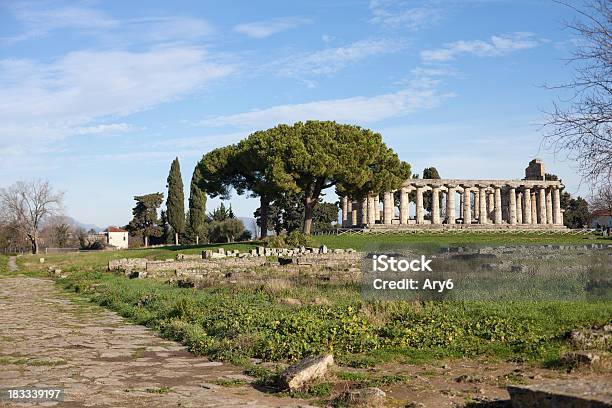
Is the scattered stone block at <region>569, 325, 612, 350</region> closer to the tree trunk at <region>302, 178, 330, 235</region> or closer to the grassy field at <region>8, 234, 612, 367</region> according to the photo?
the grassy field at <region>8, 234, 612, 367</region>

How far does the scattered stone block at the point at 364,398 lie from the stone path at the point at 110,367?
1.77 feet

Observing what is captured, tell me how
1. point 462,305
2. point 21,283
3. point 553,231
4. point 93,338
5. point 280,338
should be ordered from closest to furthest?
point 280,338
point 93,338
point 462,305
point 21,283
point 553,231

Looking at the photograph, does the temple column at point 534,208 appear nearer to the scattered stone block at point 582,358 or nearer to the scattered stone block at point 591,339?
the scattered stone block at point 591,339

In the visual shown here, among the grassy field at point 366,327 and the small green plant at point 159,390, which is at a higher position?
the grassy field at point 366,327

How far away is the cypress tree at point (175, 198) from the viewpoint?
69250mm

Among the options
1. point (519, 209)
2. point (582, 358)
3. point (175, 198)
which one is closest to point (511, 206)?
point (519, 209)

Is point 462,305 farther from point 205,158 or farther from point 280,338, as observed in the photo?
point 205,158

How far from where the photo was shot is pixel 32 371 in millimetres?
8562

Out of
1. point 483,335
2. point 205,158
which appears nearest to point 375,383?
point 483,335

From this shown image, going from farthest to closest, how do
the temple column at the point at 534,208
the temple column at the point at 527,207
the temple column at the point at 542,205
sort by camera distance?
1. the temple column at the point at 534,208
2. the temple column at the point at 542,205
3. the temple column at the point at 527,207

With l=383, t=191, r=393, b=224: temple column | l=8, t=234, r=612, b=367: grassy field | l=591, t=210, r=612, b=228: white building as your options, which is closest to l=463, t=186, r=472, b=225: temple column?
l=383, t=191, r=393, b=224: temple column

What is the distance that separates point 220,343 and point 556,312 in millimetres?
6464

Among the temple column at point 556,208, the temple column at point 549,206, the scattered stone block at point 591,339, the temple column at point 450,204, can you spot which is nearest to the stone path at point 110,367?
the scattered stone block at point 591,339

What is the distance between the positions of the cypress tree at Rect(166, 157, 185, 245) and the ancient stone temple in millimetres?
19855
